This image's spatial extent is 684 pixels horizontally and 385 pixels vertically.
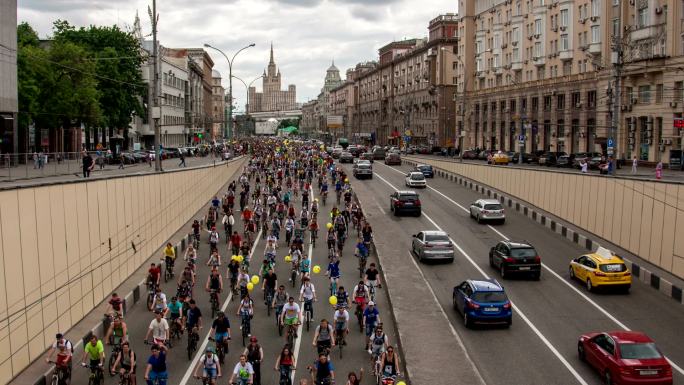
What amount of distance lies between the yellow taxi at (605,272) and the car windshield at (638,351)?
28.3 ft

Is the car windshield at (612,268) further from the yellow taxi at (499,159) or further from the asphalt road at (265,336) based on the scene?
the yellow taxi at (499,159)

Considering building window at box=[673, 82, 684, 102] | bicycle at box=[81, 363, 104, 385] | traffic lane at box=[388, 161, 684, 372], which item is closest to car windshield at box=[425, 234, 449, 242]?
traffic lane at box=[388, 161, 684, 372]

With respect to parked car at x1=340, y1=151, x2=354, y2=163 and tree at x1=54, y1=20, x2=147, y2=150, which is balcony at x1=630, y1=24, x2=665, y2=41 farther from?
tree at x1=54, y1=20, x2=147, y2=150

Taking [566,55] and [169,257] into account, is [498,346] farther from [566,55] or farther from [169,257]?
[566,55]

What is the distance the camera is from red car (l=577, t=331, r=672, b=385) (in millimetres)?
15203

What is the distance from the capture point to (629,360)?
606 inches

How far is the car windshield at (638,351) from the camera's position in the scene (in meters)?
15.5

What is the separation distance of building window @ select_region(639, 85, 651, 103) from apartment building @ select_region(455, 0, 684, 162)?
86 mm

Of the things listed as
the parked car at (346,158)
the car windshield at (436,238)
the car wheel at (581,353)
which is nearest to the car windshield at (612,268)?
the car windshield at (436,238)

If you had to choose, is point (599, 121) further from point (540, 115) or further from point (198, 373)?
point (198, 373)

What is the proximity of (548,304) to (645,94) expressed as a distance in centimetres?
3987

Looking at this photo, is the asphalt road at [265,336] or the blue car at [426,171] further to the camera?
the blue car at [426,171]

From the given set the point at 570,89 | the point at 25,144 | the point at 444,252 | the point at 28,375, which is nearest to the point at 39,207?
the point at 28,375

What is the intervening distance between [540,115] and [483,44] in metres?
25.3
